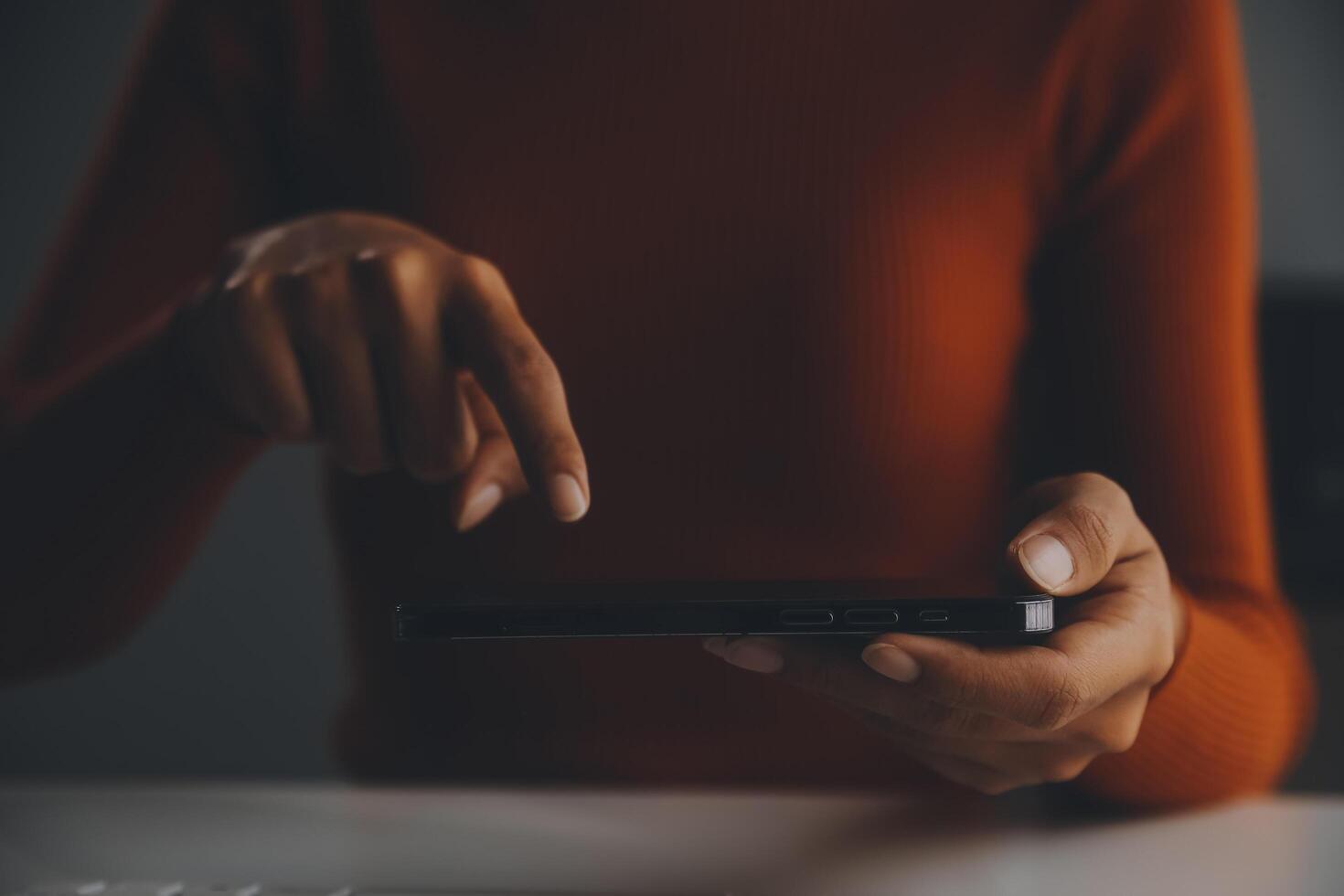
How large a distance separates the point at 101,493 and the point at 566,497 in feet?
0.92

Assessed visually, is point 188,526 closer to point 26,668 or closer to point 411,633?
point 26,668

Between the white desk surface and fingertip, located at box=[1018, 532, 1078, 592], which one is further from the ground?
fingertip, located at box=[1018, 532, 1078, 592]

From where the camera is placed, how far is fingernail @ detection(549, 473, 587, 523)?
1.11 ft

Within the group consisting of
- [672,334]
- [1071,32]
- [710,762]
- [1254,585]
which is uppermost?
[1071,32]

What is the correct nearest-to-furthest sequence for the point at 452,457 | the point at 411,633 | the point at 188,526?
the point at 411,633 < the point at 452,457 < the point at 188,526


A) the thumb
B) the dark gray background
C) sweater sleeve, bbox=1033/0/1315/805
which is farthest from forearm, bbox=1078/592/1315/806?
the dark gray background

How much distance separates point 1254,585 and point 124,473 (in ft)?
1.77

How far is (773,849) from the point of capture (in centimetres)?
40

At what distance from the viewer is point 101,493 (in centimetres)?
49

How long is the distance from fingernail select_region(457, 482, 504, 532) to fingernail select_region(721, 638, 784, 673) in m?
0.18

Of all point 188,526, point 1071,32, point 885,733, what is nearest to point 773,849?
point 885,733

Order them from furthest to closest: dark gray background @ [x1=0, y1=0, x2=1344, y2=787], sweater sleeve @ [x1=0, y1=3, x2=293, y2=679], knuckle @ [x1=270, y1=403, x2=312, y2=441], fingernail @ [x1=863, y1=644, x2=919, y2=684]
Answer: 1. dark gray background @ [x1=0, y1=0, x2=1344, y2=787]
2. sweater sleeve @ [x1=0, y1=3, x2=293, y2=679]
3. knuckle @ [x1=270, y1=403, x2=312, y2=441]
4. fingernail @ [x1=863, y1=644, x2=919, y2=684]

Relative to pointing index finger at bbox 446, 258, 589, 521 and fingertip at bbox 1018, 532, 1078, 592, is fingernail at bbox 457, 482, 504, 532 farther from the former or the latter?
fingertip at bbox 1018, 532, 1078, 592

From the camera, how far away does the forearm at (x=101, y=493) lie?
46 centimetres
